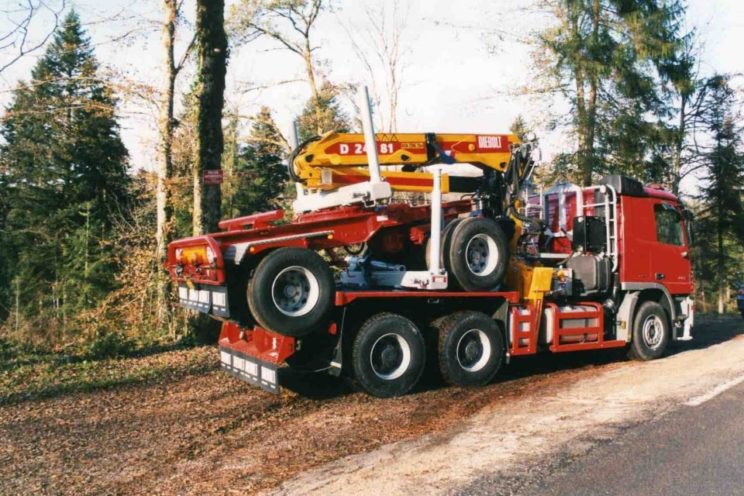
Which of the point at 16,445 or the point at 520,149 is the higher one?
the point at 520,149

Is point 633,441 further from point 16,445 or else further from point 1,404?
point 1,404

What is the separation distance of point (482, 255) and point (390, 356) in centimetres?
184

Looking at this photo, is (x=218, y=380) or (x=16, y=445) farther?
(x=218, y=380)

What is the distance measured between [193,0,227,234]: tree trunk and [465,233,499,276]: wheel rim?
542 cm

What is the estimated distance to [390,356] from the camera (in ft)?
26.0

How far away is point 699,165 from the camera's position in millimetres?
31203

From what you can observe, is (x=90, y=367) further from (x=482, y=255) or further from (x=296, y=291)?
(x=482, y=255)

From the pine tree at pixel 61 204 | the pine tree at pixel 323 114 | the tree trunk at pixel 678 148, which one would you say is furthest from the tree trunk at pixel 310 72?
the tree trunk at pixel 678 148

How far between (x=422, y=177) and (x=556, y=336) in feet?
9.88

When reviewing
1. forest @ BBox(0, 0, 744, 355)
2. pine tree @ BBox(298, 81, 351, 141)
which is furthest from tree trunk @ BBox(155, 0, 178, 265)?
pine tree @ BBox(298, 81, 351, 141)

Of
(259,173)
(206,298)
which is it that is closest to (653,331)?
(206,298)

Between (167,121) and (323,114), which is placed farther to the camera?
(323,114)

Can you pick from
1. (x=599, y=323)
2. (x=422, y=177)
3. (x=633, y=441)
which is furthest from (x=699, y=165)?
(x=633, y=441)

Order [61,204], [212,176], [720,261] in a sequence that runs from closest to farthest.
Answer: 1. [212,176]
2. [61,204]
3. [720,261]
